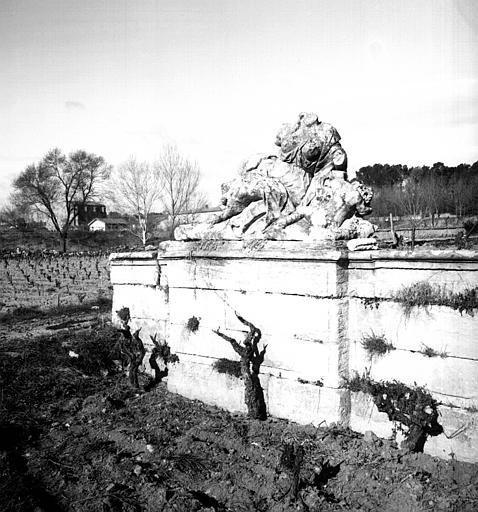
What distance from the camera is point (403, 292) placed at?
448 cm

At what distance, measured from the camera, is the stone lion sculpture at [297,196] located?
516 cm

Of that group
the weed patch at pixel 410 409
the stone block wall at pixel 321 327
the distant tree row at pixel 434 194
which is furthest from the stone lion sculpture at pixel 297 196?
the distant tree row at pixel 434 194

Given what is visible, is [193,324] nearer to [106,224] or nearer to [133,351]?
[133,351]

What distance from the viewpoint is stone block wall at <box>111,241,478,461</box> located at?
4207 millimetres

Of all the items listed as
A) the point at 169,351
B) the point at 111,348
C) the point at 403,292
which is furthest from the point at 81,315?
the point at 403,292

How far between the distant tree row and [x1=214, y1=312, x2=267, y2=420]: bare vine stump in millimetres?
17175

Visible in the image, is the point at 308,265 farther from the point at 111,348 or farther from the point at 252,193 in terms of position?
the point at 111,348

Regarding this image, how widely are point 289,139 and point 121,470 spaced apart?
13.6 feet

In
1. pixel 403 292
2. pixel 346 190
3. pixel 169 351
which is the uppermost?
pixel 346 190

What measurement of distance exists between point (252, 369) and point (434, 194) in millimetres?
25791

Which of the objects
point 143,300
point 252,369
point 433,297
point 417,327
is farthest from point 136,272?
point 433,297

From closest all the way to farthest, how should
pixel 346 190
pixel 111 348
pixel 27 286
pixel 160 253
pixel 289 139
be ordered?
1. pixel 346 190
2. pixel 289 139
3. pixel 160 253
4. pixel 111 348
5. pixel 27 286

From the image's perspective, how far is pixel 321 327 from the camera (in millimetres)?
4844

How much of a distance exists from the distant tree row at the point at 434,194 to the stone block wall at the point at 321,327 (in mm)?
16928
